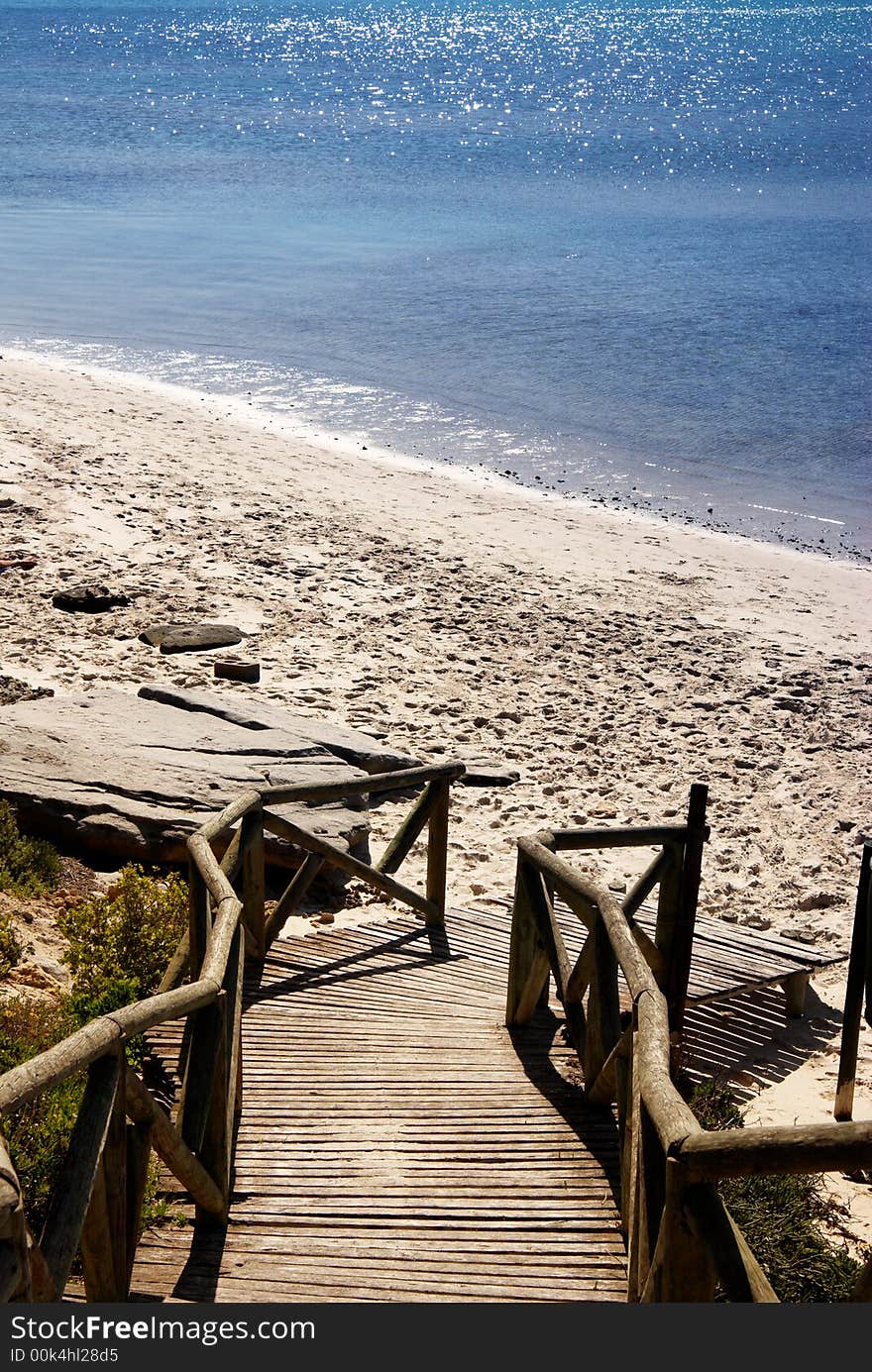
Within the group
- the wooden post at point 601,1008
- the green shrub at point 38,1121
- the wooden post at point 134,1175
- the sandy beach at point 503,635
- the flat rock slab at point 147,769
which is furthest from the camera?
the sandy beach at point 503,635

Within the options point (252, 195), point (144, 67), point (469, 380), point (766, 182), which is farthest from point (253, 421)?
point (144, 67)

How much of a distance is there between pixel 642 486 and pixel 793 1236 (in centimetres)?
1625

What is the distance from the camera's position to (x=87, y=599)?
13.3m

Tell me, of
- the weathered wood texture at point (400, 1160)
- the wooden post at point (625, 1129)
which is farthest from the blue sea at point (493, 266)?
the wooden post at point (625, 1129)

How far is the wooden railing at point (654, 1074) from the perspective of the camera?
2971mm

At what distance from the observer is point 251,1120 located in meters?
5.07

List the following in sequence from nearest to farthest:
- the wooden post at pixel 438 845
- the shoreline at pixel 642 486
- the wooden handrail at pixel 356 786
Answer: the wooden handrail at pixel 356 786
the wooden post at pixel 438 845
the shoreline at pixel 642 486

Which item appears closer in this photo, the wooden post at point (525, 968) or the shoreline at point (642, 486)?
the wooden post at point (525, 968)

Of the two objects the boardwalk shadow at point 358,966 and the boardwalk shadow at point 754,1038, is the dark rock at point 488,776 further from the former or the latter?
the boardwalk shadow at point 358,966

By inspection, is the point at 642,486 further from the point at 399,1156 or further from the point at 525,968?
the point at 399,1156

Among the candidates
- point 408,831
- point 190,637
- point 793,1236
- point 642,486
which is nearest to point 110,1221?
point 793,1236

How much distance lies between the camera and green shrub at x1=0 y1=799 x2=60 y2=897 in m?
7.88

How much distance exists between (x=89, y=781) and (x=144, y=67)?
311 feet

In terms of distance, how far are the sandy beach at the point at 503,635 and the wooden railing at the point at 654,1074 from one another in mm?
1764
